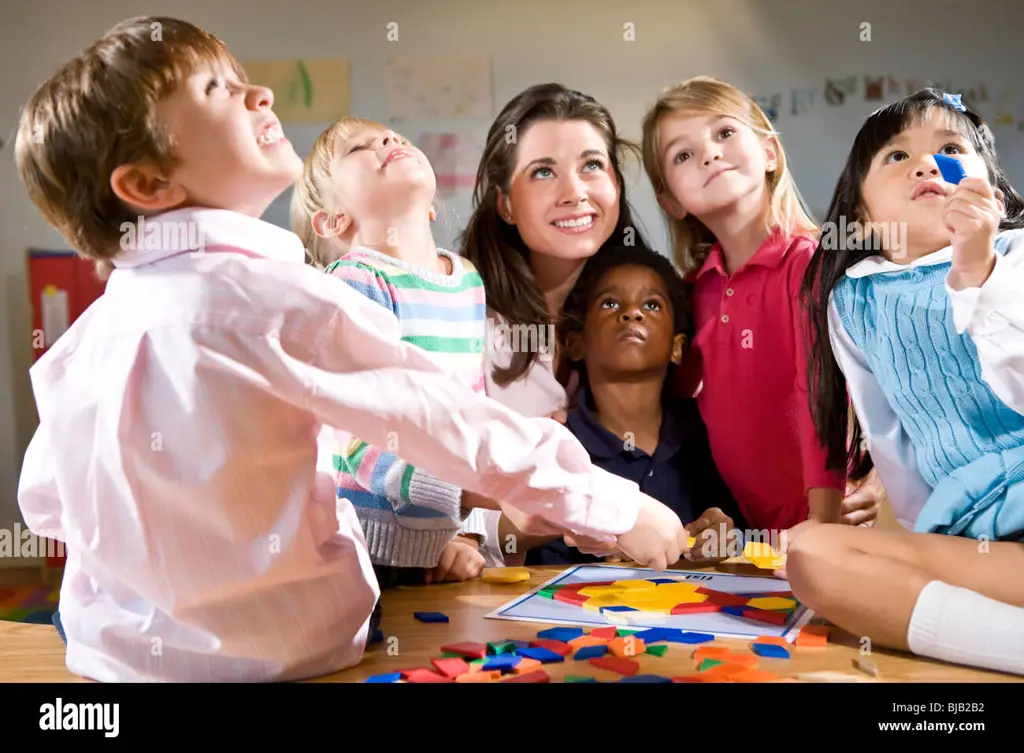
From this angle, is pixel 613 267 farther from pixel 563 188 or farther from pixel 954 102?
pixel 954 102

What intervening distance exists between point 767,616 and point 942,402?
0.31 m

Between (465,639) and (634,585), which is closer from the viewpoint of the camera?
(465,639)

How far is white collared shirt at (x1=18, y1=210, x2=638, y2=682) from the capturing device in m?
0.93

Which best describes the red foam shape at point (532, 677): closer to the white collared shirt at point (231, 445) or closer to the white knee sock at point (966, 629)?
the white collared shirt at point (231, 445)

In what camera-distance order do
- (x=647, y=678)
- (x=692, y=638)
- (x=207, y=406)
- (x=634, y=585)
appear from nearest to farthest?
(x=207, y=406), (x=647, y=678), (x=692, y=638), (x=634, y=585)

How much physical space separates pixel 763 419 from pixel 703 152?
0.38 m

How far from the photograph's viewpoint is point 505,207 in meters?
1.56

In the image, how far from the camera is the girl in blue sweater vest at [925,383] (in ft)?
3.52

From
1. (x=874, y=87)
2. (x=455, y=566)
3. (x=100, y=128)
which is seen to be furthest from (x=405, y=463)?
(x=874, y=87)

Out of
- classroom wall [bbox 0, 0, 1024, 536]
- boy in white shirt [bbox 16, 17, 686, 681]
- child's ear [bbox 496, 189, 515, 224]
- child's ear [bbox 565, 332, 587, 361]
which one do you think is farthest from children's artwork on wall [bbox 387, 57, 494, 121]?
boy in white shirt [bbox 16, 17, 686, 681]

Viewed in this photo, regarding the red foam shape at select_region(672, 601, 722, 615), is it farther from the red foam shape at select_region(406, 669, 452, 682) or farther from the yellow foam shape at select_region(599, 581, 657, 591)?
the red foam shape at select_region(406, 669, 452, 682)

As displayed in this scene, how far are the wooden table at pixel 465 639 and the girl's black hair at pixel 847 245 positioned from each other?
12.5 inches

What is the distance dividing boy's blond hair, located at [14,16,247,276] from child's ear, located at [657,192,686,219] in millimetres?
758

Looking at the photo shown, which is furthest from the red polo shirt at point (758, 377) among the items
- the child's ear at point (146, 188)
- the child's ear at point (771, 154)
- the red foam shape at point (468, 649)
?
the child's ear at point (146, 188)
